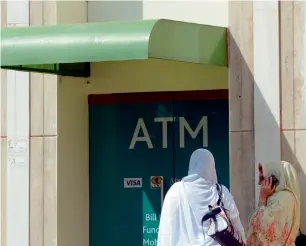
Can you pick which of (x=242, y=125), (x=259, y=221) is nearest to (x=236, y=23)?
(x=242, y=125)

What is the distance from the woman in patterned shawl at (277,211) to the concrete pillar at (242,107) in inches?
Answer: 32.2

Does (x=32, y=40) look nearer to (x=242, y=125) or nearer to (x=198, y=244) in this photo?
(x=242, y=125)

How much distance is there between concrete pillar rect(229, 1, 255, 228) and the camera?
8984mm

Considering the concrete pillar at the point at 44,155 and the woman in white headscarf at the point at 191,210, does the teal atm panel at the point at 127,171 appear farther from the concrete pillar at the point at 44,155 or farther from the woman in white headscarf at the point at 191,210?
the woman in white headscarf at the point at 191,210

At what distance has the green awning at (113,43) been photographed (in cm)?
830

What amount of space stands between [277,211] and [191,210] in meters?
0.77

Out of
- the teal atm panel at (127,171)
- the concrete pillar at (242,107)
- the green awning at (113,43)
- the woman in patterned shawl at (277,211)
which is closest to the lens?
the woman in patterned shawl at (277,211)

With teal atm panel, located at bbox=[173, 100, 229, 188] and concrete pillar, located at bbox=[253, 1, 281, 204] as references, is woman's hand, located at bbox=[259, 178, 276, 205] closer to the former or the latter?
concrete pillar, located at bbox=[253, 1, 281, 204]

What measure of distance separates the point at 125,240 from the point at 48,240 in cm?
94

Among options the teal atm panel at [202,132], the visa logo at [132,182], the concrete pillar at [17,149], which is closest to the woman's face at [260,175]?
the teal atm panel at [202,132]

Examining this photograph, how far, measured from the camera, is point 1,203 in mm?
10367

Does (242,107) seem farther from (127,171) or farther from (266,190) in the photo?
(127,171)

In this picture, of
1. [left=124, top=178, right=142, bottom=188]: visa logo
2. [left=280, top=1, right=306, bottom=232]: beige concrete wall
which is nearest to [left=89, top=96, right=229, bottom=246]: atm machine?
[left=124, top=178, right=142, bottom=188]: visa logo

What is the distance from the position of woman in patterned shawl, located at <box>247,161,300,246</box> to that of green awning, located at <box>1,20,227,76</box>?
1.39 m
